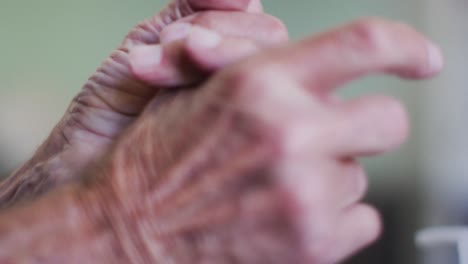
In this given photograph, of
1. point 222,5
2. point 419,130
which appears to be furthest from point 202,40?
point 419,130

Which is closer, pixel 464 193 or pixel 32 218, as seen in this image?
pixel 32 218

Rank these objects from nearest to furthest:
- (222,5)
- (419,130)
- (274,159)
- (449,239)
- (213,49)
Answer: (274,159)
(213,49)
(222,5)
(449,239)
(419,130)

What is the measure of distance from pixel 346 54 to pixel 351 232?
138 millimetres

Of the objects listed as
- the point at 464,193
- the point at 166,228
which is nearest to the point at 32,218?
the point at 166,228

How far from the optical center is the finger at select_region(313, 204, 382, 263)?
1.27ft

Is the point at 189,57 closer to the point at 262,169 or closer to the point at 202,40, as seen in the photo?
the point at 202,40

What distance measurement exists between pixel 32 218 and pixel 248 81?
225mm

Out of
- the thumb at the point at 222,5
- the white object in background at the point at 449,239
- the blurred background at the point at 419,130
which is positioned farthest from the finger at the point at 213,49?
the blurred background at the point at 419,130

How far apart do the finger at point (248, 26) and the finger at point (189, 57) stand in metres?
0.06

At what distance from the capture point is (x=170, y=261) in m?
0.40

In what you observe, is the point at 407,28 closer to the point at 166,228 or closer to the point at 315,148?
the point at 315,148

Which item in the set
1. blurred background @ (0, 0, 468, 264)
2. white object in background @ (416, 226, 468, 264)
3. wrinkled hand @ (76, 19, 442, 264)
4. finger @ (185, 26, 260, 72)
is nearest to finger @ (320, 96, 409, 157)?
wrinkled hand @ (76, 19, 442, 264)

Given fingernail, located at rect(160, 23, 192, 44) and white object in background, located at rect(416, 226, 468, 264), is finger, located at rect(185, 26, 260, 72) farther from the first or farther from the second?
white object in background, located at rect(416, 226, 468, 264)

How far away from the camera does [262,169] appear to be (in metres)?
0.35
